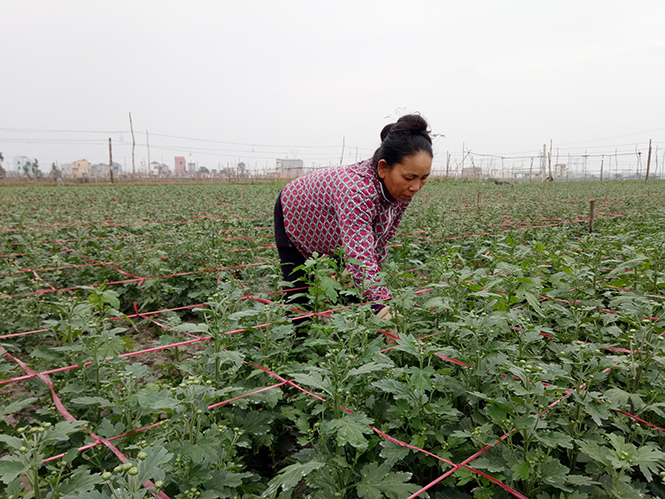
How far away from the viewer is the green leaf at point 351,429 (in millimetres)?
1147

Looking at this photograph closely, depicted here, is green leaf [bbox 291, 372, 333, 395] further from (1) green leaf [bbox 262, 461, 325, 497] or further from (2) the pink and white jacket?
(2) the pink and white jacket

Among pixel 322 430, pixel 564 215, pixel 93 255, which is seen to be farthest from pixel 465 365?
pixel 564 215

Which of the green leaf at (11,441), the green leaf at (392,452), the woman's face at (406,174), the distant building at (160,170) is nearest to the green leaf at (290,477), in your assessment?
the green leaf at (392,452)

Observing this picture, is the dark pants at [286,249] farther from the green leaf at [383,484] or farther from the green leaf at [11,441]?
the green leaf at [11,441]

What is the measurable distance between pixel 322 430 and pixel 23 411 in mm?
2099

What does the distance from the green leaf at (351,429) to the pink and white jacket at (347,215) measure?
3.16ft

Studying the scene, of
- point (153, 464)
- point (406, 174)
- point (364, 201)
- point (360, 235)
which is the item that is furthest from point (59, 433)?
point (406, 174)

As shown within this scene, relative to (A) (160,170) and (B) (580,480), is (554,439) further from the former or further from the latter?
(A) (160,170)

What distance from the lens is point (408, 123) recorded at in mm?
2506

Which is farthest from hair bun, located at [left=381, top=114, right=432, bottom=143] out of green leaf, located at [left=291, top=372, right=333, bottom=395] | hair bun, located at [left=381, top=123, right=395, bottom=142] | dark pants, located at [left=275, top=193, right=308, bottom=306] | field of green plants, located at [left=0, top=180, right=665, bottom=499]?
green leaf, located at [left=291, top=372, right=333, bottom=395]

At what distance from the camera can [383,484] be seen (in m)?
1.29

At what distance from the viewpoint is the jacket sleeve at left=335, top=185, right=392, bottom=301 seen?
7.47 ft

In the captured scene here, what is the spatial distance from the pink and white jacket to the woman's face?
0.31 ft

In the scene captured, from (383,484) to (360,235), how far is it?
4.69 feet
